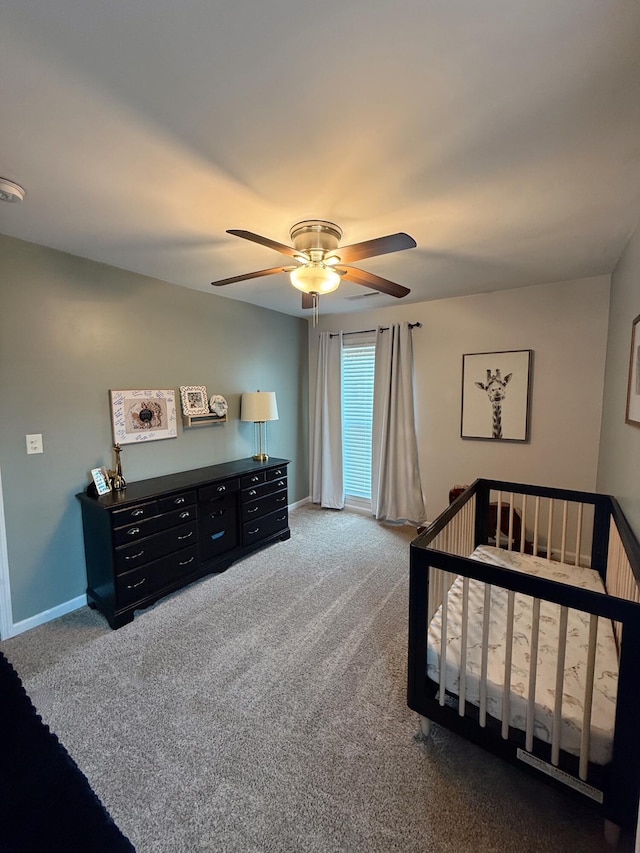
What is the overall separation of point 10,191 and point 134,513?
1818 mm

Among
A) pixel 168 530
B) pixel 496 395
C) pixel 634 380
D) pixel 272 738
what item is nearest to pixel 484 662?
pixel 272 738

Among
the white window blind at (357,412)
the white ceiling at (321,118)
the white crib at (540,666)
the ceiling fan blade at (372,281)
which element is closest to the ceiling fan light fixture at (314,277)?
the ceiling fan blade at (372,281)

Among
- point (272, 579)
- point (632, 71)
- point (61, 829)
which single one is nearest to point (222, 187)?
point (632, 71)

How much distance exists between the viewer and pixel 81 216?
6.09 ft

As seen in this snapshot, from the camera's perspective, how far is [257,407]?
3641mm

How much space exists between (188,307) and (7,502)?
1.98 m

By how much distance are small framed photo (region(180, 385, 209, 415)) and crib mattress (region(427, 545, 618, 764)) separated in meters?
2.53

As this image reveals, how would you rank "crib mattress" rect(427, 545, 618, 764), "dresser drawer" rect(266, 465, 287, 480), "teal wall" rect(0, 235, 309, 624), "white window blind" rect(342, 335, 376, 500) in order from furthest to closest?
1. "white window blind" rect(342, 335, 376, 500)
2. "dresser drawer" rect(266, 465, 287, 480)
3. "teal wall" rect(0, 235, 309, 624)
4. "crib mattress" rect(427, 545, 618, 764)

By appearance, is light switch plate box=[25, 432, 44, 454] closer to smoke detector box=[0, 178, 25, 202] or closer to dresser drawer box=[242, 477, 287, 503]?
smoke detector box=[0, 178, 25, 202]

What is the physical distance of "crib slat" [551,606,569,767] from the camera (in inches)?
46.6

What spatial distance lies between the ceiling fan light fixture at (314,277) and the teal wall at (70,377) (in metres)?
1.61

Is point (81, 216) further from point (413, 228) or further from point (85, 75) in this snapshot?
point (413, 228)

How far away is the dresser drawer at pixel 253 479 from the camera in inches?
126

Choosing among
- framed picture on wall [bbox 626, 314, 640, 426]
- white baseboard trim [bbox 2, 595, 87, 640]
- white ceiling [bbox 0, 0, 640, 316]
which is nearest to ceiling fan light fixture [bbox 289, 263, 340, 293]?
white ceiling [bbox 0, 0, 640, 316]
